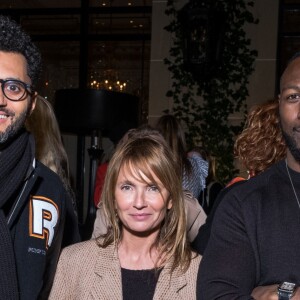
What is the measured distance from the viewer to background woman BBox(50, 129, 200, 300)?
2.39 metres

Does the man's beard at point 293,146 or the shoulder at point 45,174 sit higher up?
the man's beard at point 293,146

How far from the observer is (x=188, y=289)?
2416 mm

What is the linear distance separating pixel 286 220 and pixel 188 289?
65 centimetres

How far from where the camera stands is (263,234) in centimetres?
193

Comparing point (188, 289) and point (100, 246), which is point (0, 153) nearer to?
point (100, 246)

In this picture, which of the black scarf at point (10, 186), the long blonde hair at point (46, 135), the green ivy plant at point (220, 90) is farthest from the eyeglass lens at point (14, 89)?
the green ivy plant at point (220, 90)

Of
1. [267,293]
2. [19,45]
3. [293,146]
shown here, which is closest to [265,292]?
[267,293]

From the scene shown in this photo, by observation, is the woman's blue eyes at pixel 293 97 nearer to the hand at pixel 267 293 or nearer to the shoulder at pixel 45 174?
the hand at pixel 267 293

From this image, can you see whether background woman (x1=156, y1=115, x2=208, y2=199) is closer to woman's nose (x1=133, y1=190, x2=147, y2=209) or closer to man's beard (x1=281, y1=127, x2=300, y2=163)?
woman's nose (x1=133, y1=190, x2=147, y2=209)

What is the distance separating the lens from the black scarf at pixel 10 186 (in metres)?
1.88

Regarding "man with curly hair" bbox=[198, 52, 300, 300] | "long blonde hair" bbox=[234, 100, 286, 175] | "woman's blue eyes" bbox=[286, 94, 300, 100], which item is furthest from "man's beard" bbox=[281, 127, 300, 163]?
"long blonde hair" bbox=[234, 100, 286, 175]

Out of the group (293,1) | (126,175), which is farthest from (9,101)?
(293,1)

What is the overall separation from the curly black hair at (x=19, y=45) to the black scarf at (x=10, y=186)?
0.23 metres

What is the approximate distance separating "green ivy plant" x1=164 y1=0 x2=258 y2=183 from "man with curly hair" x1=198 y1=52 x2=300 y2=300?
473 cm
